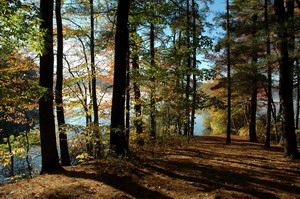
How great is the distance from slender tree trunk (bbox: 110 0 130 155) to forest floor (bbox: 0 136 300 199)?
1.94ft

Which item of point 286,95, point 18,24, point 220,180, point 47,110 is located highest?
point 18,24

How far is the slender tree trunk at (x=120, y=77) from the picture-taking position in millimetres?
5836

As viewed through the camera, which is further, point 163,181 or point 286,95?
point 286,95

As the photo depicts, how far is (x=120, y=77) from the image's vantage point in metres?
5.96

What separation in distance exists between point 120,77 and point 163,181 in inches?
135

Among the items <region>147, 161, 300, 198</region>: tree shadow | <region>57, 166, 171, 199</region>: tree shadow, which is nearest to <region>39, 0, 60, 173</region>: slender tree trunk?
<region>57, 166, 171, 199</region>: tree shadow

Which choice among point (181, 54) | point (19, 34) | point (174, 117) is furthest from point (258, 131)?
point (19, 34)

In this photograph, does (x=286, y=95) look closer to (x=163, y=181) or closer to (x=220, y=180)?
(x=220, y=180)

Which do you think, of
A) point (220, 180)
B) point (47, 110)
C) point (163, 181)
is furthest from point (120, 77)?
point (220, 180)

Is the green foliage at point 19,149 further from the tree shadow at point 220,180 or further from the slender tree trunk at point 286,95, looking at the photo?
the slender tree trunk at point 286,95

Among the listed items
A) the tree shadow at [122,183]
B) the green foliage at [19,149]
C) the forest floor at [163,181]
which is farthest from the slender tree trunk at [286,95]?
the green foliage at [19,149]

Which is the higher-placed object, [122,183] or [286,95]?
[286,95]

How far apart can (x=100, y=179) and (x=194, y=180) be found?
230cm

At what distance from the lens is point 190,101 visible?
26.8ft
